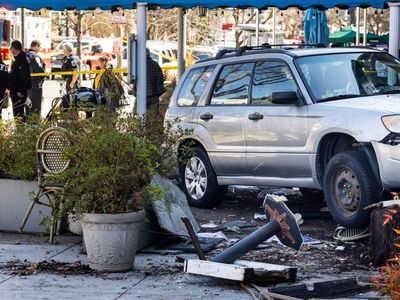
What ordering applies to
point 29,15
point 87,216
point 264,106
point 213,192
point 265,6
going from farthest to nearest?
point 29,15 → point 265,6 → point 213,192 → point 264,106 → point 87,216

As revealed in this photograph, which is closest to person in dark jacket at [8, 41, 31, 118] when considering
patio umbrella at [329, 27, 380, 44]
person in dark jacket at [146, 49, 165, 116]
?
person in dark jacket at [146, 49, 165, 116]

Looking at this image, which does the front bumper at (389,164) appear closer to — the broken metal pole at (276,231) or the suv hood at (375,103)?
the suv hood at (375,103)

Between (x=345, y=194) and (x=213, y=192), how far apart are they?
242 cm

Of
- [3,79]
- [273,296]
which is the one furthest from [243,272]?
[3,79]

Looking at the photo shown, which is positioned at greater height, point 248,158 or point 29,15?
point 29,15

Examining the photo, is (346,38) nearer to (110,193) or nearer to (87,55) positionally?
(87,55)

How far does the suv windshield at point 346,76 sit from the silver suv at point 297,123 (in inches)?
0.4

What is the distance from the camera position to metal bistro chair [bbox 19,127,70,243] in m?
9.05

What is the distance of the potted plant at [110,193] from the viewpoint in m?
7.84

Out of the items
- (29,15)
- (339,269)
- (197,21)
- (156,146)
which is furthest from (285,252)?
(197,21)

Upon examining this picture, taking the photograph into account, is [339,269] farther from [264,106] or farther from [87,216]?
[264,106]

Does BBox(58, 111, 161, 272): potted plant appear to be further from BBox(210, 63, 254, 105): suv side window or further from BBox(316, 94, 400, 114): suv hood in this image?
BBox(210, 63, 254, 105): suv side window

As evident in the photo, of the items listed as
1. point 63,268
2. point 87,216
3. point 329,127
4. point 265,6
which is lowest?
point 63,268

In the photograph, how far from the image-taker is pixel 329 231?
394 inches
